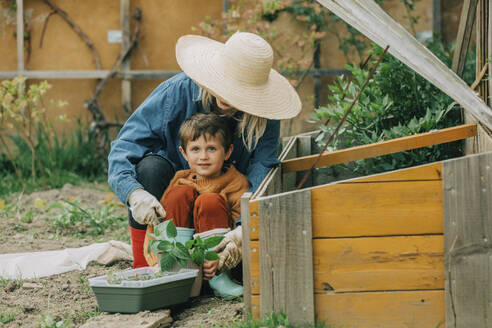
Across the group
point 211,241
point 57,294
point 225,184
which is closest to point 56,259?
point 57,294

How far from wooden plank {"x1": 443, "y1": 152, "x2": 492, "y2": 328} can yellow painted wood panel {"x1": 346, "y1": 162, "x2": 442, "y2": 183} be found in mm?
29

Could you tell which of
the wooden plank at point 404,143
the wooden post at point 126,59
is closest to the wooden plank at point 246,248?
the wooden plank at point 404,143

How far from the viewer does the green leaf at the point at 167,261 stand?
244 cm

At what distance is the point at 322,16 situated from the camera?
6.23 metres

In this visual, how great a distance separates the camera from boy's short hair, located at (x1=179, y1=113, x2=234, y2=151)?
283 centimetres

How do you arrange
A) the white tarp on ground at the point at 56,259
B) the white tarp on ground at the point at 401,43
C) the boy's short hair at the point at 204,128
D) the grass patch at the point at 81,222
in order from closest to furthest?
1. the white tarp on ground at the point at 401,43
2. the boy's short hair at the point at 204,128
3. the white tarp on ground at the point at 56,259
4. the grass patch at the point at 81,222

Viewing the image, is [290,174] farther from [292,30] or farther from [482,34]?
[292,30]

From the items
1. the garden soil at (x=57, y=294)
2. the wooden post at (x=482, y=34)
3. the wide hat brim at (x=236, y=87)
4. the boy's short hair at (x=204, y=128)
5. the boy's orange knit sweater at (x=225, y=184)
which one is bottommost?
Answer: the garden soil at (x=57, y=294)

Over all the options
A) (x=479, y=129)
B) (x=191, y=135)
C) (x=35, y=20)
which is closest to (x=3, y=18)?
(x=35, y=20)

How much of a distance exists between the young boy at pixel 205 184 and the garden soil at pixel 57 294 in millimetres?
317

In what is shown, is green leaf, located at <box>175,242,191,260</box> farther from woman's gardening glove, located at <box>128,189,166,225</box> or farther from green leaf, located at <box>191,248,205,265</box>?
woman's gardening glove, located at <box>128,189,166,225</box>

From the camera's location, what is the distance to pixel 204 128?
9.30ft

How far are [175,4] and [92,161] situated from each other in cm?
183

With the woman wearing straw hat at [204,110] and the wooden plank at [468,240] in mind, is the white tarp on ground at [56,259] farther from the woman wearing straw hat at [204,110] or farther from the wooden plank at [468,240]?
the wooden plank at [468,240]
